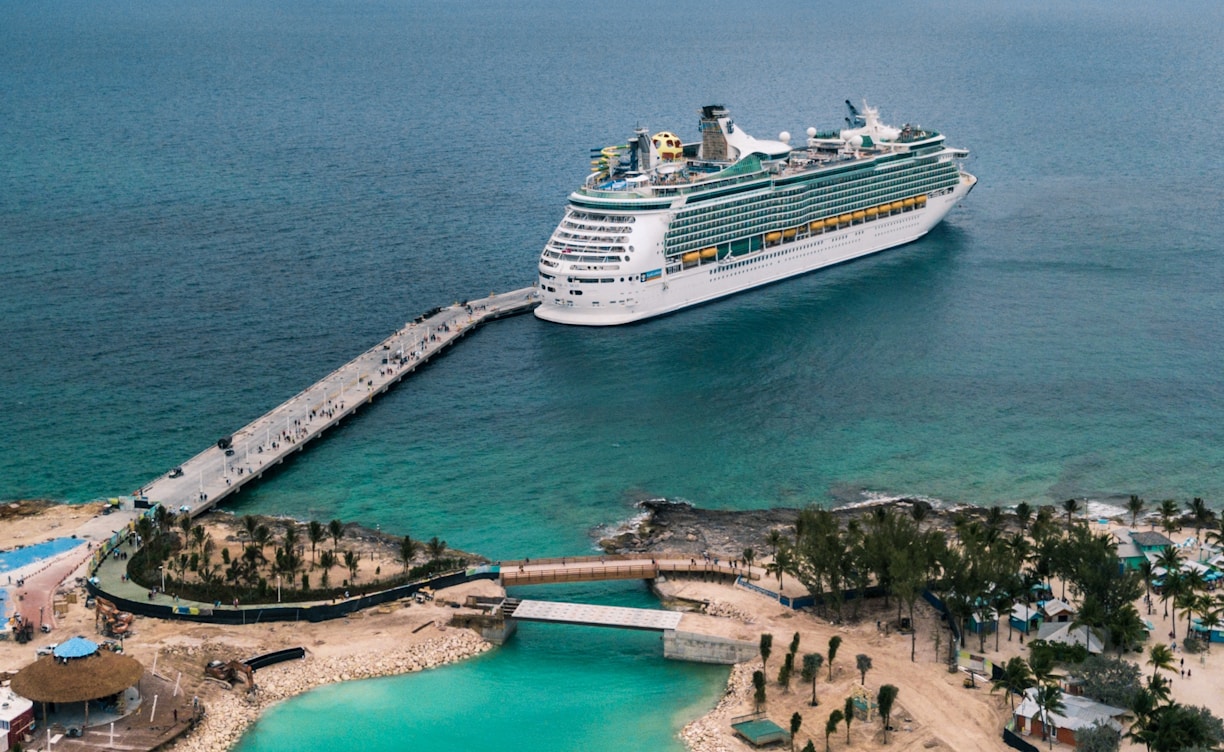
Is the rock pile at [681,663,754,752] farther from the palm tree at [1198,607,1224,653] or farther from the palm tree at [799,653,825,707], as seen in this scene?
the palm tree at [1198,607,1224,653]

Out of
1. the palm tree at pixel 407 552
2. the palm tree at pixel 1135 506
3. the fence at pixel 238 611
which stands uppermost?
the palm tree at pixel 407 552

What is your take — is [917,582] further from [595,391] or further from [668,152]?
[668,152]

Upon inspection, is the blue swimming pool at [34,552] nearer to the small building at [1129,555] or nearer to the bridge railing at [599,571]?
the bridge railing at [599,571]

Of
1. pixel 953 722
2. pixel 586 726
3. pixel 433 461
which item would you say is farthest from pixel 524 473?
pixel 953 722

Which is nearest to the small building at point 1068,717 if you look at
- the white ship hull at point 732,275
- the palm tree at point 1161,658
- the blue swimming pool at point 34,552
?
the palm tree at point 1161,658

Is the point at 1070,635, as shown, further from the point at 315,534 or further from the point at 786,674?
the point at 315,534
